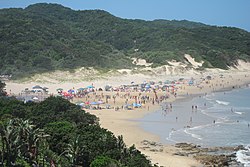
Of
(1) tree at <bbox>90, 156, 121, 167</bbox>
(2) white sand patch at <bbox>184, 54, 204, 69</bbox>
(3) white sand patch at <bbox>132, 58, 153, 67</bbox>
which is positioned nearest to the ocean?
(1) tree at <bbox>90, 156, 121, 167</bbox>

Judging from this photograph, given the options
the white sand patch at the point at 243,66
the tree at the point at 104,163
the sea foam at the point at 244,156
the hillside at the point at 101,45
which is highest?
the hillside at the point at 101,45

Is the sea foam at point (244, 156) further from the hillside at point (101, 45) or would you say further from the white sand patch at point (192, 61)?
the white sand patch at point (192, 61)

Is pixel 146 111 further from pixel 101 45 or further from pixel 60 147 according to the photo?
pixel 101 45

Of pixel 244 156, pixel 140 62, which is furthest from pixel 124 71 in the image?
pixel 244 156

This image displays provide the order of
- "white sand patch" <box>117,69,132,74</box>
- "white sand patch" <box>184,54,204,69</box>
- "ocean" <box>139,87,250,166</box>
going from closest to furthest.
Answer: "ocean" <box>139,87,250,166</box> < "white sand patch" <box>117,69,132,74</box> < "white sand patch" <box>184,54,204,69</box>

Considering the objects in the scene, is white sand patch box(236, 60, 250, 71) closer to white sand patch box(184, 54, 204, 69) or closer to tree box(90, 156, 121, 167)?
white sand patch box(184, 54, 204, 69)

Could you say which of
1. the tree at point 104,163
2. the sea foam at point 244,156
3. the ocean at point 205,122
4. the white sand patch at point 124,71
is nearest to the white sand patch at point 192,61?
the white sand patch at point 124,71
